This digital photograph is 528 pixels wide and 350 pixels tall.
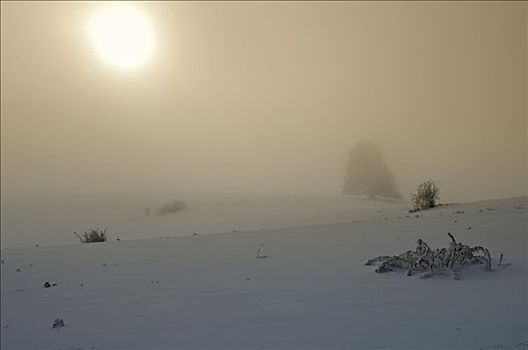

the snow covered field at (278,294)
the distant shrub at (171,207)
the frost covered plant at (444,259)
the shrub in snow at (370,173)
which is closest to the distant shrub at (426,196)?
the snow covered field at (278,294)

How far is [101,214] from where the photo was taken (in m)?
43.6

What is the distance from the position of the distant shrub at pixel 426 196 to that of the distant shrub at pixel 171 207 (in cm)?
2304

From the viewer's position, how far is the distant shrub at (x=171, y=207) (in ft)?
130

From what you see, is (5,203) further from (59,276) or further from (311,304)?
(311,304)

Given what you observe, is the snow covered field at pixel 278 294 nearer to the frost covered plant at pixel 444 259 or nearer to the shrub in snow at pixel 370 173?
the frost covered plant at pixel 444 259

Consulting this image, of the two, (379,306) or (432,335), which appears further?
(379,306)

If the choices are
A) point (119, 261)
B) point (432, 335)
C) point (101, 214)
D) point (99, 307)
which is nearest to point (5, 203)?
point (101, 214)

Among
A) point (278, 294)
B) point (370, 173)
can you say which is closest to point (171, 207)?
point (370, 173)

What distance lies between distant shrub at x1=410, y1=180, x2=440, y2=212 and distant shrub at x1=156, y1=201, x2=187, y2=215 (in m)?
23.0

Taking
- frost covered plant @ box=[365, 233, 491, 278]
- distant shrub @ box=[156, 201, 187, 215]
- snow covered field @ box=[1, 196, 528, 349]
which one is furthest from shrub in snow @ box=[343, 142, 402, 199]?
frost covered plant @ box=[365, 233, 491, 278]

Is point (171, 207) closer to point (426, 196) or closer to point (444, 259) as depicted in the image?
point (426, 196)

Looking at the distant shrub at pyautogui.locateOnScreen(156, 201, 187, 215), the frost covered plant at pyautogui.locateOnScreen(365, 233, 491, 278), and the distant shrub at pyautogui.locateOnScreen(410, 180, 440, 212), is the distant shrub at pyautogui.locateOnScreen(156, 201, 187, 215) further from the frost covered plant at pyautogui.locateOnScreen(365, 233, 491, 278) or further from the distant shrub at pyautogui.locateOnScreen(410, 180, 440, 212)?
the frost covered plant at pyautogui.locateOnScreen(365, 233, 491, 278)

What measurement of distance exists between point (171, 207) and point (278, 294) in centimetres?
3268

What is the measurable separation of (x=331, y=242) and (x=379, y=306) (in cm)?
466
